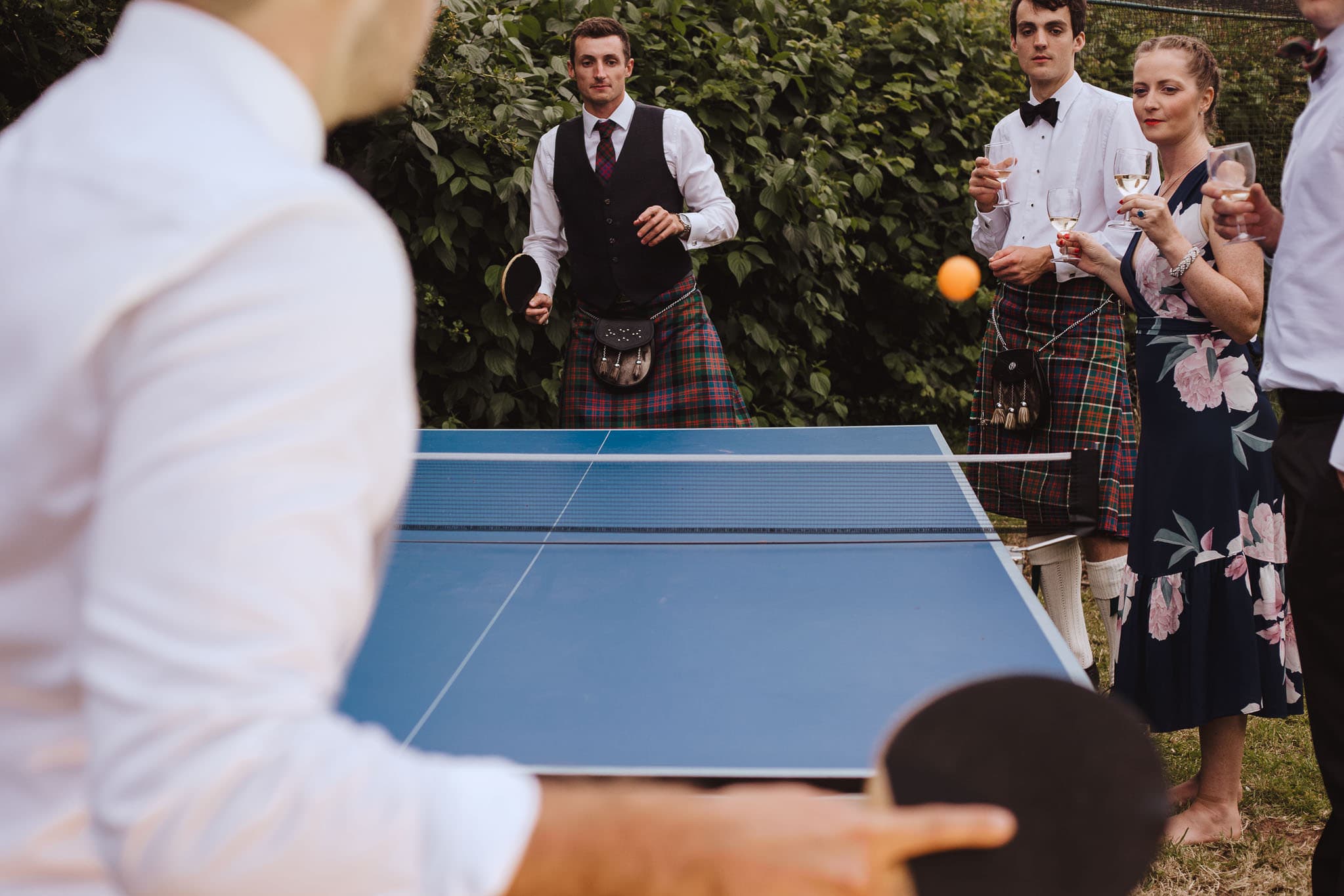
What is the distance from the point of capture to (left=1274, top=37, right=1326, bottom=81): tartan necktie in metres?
2.58

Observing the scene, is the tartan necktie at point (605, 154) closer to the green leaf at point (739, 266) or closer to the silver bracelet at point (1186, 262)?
the green leaf at point (739, 266)

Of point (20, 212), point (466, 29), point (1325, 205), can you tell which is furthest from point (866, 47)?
point (20, 212)

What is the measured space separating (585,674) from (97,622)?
1.83 metres

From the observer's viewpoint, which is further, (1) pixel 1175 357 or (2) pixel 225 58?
(1) pixel 1175 357

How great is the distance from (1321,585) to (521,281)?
3.42 metres

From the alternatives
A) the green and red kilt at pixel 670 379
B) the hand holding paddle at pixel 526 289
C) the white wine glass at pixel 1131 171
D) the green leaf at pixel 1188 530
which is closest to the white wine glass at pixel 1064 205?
the white wine glass at pixel 1131 171

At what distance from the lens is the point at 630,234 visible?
530cm

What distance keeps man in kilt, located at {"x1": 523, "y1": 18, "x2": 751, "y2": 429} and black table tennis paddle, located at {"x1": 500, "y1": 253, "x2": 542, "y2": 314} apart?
0.07 m

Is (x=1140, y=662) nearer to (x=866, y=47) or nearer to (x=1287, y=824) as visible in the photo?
(x=1287, y=824)

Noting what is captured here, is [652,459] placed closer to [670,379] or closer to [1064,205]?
[670,379]

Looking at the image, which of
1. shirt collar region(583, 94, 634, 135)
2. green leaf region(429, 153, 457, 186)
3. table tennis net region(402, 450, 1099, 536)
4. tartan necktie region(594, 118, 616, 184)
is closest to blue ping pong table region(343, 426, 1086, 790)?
table tennis net region(402, 450, 1099, 536)

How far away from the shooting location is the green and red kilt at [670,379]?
5.36 m

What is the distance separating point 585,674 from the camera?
7.68 feet

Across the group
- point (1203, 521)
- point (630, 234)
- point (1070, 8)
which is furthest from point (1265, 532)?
point (630, 234)
